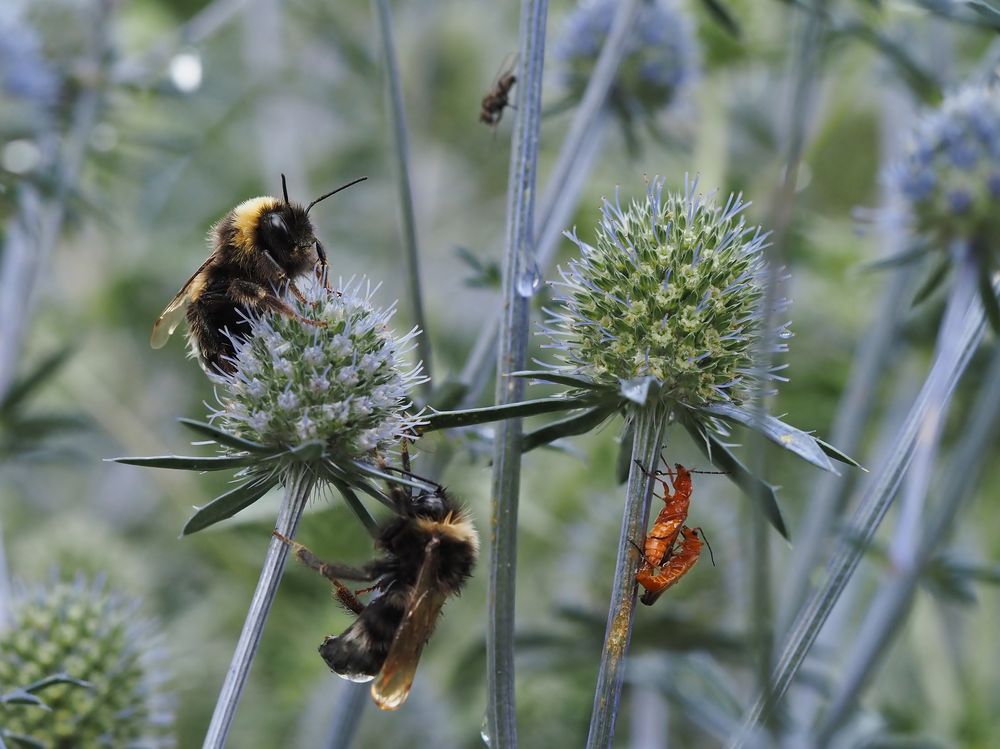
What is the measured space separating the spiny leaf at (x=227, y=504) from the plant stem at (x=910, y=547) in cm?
76

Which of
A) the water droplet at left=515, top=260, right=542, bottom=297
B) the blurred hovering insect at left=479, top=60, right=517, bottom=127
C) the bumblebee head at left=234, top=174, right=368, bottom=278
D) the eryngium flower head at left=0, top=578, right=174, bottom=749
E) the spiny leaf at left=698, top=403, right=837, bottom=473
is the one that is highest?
the blurred hovering insect at left=479, top=60, right=517, bottom=127

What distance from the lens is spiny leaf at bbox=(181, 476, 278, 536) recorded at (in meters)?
1.41

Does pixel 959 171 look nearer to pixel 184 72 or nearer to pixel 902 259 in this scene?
pixel 902 259

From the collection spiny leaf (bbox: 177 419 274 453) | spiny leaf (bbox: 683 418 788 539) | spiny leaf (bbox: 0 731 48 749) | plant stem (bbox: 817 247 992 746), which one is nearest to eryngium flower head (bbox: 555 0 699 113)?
plant stem (bbox: 817 247 992 746)

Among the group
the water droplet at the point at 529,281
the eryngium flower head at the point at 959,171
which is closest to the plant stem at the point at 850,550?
the water droplet at the point at 529,281

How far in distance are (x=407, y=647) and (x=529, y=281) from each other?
51 centimetres

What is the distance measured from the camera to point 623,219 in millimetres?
1628

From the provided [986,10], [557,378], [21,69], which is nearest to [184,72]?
[21,69]

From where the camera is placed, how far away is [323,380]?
1556 millimetres

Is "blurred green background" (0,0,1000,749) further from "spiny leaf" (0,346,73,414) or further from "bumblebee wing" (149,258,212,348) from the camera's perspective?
"bumblebee wing" (149,258,212,348)

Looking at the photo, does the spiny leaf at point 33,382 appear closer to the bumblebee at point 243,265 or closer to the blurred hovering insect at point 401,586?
the bumblebee at point 243,265

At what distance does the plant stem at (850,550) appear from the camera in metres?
1.36

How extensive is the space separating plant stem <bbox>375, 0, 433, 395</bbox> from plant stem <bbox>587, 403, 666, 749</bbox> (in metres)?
0.44

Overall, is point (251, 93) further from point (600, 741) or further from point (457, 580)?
point (600, 741)
